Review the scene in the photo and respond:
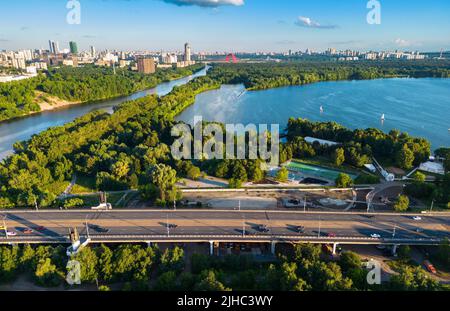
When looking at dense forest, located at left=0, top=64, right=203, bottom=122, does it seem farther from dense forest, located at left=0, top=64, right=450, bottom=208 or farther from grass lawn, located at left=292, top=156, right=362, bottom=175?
grass lawn, located at left=292, top=156, right=362, bottom=175

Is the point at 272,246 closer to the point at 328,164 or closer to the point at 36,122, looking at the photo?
the point at 328,164

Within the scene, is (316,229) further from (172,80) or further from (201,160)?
(172,80)

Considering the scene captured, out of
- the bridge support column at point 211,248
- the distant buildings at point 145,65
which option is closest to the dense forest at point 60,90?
the distant buildings at point 145,65

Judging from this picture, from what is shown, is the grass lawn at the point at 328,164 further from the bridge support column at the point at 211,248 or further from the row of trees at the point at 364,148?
the bridge support column at the point at 211,248

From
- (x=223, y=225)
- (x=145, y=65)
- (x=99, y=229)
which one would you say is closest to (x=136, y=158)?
(x=99, y=229)
